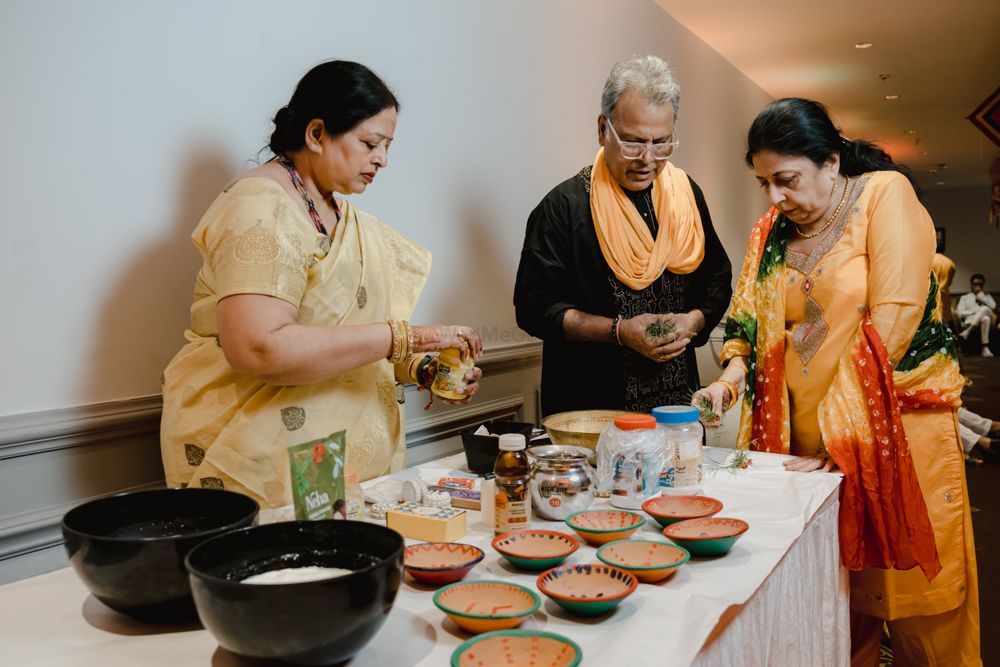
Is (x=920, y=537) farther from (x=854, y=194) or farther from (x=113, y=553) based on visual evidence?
(x=113, y=553)

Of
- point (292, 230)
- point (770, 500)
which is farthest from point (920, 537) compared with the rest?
point (292, 230)

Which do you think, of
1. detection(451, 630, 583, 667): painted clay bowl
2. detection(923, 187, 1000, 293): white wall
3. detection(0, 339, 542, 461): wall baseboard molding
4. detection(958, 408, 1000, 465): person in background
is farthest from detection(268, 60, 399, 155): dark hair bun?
detection(923, 187, 1000, 293): white wall

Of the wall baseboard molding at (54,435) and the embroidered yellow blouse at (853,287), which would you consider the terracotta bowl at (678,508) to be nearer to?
the embroidered yellow blouse at (853,287)

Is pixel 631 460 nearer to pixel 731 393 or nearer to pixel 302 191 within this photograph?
pixel 731 393

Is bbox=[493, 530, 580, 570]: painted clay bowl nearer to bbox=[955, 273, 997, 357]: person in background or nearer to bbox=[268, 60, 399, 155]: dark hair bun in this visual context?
bbox=[268, 60, 399, 155]: dark hair bun

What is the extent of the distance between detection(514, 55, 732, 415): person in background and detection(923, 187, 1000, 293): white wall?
52.5ft

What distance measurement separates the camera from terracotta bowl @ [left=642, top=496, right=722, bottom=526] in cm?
121

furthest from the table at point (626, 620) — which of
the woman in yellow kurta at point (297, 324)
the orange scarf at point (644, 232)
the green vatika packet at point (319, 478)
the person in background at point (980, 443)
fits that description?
the person in background at point (980, 443)

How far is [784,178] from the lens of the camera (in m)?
1.82

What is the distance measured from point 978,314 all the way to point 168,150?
1375 centimetres

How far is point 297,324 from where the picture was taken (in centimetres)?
133

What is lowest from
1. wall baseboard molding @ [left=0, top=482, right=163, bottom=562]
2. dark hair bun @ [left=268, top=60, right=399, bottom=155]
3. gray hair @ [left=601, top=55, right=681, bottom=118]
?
wall baseboard molding @ [left=0, top=482, right=163, bottom=562]

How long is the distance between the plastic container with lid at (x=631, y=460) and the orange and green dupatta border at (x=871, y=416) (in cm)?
50

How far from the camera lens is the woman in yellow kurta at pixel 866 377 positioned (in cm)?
162
